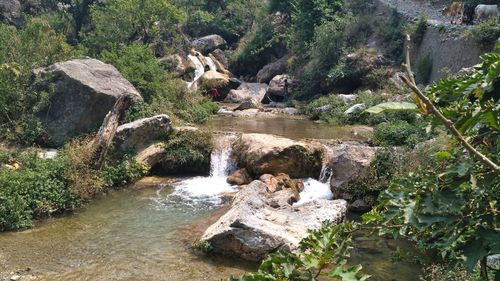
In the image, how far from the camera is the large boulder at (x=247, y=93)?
2947cm

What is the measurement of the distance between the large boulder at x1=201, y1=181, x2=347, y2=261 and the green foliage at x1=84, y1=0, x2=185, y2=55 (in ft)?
64.6

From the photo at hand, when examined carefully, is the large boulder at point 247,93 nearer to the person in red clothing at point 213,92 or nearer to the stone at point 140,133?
the person in red clothing at point 213,92

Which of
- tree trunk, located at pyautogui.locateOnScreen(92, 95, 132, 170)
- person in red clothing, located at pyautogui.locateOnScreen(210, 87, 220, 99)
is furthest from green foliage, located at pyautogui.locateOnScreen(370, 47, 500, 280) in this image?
person in red clothing, located at pyautogui.locateOnScreen(210, 87, 220, 99)

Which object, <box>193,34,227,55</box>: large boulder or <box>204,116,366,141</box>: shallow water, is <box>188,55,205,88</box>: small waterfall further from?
<box>204,116,366,141</box>: shallow water

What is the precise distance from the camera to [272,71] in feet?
113

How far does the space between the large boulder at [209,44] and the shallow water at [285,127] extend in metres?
17.0

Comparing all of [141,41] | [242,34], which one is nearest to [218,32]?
[242,34]

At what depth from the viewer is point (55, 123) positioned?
1483 cm

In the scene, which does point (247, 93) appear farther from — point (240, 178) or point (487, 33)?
point (240, 178)

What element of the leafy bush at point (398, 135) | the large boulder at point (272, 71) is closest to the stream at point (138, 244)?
the leafy bush at point (398, 135)

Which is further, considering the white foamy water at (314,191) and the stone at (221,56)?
the stone at (221,56)

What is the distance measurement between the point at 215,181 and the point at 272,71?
2101 cm

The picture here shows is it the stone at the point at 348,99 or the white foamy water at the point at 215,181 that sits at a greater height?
the stone at the point at 348,99

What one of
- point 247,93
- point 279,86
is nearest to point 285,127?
point 279,86
